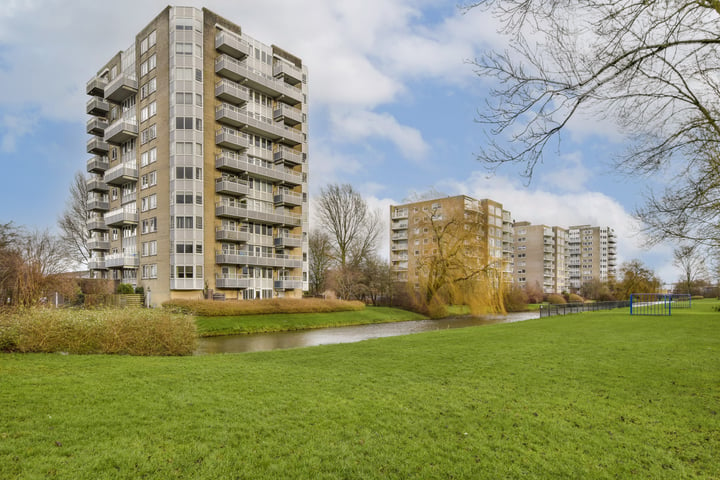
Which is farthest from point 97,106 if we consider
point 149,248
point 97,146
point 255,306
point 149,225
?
point 255,306

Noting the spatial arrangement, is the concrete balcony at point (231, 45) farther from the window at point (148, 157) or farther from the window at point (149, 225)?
the window at point (149, 225)

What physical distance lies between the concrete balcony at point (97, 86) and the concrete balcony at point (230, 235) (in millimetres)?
24069

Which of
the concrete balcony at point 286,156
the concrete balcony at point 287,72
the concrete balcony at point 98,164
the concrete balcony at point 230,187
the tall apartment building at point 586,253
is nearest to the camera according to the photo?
the concrete balcony at point 230,187

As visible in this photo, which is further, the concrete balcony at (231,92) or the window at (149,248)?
the concrete balcony at (231,92)

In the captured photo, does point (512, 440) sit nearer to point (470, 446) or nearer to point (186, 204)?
point (470, 446)

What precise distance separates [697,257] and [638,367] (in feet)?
22.9

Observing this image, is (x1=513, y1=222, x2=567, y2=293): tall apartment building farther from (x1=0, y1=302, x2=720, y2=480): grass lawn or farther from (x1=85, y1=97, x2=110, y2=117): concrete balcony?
(x1=0, y1=302, x2=720, y2=480): grass lawn

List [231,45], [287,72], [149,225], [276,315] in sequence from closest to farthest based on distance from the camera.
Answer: [276,315] → [149,225] → [231,45] → [287,72]

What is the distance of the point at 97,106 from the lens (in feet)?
159

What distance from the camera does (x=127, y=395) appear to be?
7.49 metres

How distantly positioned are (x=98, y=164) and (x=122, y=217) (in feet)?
36.4

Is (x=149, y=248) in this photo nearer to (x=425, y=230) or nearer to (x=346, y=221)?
(x=346, y=221)

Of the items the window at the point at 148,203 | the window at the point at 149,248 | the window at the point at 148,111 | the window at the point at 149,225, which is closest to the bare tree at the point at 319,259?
the window at the point at 149,248

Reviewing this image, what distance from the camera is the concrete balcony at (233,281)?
1588 inches
